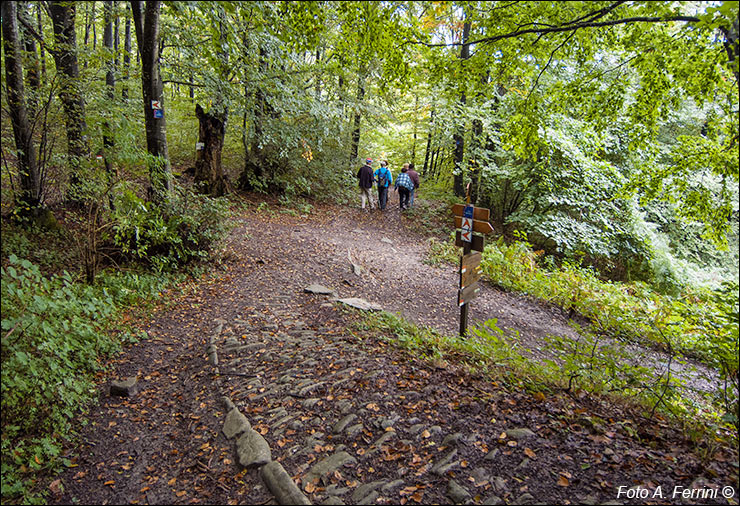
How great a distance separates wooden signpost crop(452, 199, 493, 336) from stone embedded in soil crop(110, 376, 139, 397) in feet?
14.4

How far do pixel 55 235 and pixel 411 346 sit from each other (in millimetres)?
7372

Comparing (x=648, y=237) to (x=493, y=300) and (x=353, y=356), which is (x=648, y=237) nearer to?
(x=493, y=300)

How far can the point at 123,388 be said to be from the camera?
4453 millimetres

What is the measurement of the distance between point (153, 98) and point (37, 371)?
18.2 ft

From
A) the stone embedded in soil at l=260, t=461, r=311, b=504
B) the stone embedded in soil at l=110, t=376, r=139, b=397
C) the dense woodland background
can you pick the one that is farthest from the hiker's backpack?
the stone embedded in soil at l=260, t=461, r=311, b=504

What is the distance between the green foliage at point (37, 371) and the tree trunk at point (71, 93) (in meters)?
3.39

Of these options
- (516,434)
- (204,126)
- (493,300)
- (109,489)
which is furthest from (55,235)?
(493,300)

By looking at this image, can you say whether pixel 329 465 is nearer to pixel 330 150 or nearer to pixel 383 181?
pixel 383 181

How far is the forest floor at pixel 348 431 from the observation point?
3072mm

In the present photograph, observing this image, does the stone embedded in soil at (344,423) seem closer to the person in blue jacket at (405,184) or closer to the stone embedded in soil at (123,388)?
the stone embedded in soil at (123,388)

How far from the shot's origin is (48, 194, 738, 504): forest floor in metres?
3.07

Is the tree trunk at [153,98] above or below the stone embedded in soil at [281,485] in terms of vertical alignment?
above

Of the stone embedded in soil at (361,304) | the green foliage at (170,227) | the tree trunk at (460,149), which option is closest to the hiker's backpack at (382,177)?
the tree trunk at (460,149)

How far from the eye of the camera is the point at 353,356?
5289 millimetres
